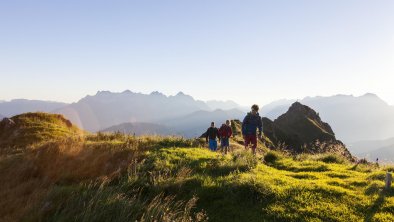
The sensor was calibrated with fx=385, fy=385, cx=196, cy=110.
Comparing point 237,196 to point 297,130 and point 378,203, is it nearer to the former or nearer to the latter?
point 378,203

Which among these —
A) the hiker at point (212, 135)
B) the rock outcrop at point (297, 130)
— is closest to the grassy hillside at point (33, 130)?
the hiker at point (212, 135)

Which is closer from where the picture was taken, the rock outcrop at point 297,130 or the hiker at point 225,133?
→ the hiker at point 225,133

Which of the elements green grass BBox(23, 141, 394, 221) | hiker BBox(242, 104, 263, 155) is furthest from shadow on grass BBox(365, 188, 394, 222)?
hiker BBox(242, 104, 263, 155)

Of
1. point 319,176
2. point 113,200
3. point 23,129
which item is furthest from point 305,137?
point 113,200

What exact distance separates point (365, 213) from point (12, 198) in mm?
9082

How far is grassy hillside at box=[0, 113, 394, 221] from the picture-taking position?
29.5 ft

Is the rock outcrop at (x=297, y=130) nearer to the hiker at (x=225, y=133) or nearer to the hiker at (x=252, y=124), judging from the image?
the hiker at (x=225, y=133)

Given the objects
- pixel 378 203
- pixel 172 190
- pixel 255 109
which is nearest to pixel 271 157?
pixel 255 109

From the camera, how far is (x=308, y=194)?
1096cm

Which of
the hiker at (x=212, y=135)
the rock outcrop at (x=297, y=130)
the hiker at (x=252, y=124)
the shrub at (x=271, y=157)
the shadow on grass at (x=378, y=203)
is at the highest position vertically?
the hiker at (x=252, y=124)

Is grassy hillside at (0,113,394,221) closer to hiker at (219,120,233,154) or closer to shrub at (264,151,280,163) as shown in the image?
shrub at (264,151,280,163)

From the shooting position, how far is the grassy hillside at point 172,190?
898 centimetres

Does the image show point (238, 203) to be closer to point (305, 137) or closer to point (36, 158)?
point (36, 158)

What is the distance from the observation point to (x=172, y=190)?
1137 centimetres
